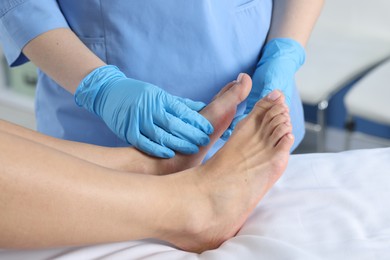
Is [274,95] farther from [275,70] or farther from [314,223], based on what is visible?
[314,223]

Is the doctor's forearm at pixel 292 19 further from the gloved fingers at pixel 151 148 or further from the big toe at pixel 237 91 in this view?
the gloved fingers at pixel 151 148

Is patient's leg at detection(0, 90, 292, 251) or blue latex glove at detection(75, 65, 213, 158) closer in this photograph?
patient's leg at detection(0, 90, 292, 251)

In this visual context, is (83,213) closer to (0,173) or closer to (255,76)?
(0,173)

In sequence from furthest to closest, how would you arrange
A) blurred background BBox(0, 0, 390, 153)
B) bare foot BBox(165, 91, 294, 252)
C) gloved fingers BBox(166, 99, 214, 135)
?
blurred background BBox(0, 0, 390, 153), gloved fingers BBox(166, 99, 214, 135), bare foot BBox(165, 91, 294, 252)

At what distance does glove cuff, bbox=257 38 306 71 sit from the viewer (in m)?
1.34

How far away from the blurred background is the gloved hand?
75 centimetres

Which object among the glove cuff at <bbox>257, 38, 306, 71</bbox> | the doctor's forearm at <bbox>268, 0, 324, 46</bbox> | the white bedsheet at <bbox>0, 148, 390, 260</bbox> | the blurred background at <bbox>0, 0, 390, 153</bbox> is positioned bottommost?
the blurred background at <bbox>0, 0, 390, 153</bbox>

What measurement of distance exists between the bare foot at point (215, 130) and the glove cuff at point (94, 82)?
0.11 m

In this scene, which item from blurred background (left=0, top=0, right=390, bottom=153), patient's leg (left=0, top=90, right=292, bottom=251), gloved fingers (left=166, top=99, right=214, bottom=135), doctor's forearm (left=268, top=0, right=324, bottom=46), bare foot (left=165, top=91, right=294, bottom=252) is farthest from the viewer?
blurred background (left=0, top=0, right=390, bottom=153)

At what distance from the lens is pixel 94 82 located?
1.21 metres

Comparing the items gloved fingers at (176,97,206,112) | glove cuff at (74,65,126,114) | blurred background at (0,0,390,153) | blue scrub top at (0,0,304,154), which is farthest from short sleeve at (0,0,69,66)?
blurred background at (0,0,390,153)

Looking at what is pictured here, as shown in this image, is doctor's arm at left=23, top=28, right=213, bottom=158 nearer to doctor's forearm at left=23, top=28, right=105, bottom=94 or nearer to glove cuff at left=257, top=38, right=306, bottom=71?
doctor's forearm at left=23, top=28, right=105, bottom=94

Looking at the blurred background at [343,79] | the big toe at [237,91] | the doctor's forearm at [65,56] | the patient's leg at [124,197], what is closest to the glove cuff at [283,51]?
the big toe at [237,91]

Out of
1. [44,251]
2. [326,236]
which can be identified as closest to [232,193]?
[326,236]
